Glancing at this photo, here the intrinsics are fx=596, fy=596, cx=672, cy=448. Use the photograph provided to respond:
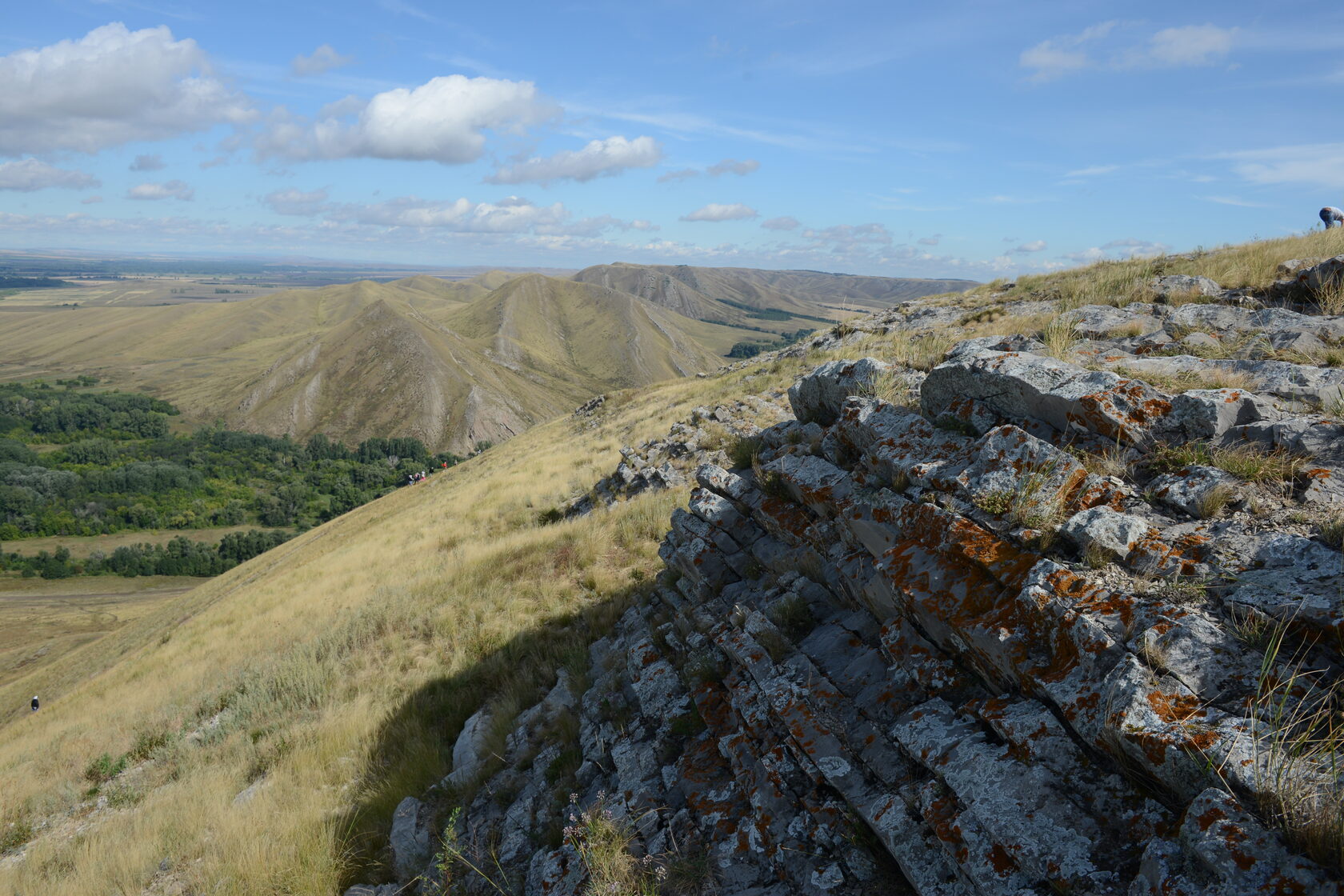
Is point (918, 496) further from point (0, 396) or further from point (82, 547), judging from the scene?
point (0, 396)

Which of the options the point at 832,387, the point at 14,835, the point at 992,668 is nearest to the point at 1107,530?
the point at 992,668

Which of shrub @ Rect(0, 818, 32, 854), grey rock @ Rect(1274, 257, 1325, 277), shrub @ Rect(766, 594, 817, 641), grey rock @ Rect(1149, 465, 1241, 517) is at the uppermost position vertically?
grey rock @ Rect(1274, 257, 1325, 277)

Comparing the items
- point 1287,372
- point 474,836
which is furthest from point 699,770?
point 1287,372

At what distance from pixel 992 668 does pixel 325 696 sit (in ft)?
34.0

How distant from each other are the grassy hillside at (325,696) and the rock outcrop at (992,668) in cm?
161

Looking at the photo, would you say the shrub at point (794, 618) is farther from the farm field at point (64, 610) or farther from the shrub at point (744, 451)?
the farm field at point (64, 610)

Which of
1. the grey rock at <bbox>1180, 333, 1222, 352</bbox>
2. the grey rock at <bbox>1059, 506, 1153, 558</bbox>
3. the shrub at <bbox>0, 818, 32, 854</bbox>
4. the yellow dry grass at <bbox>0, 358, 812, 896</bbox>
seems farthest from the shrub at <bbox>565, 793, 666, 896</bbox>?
the shrub at <bbox>0, 818, 32, 854</bbox>

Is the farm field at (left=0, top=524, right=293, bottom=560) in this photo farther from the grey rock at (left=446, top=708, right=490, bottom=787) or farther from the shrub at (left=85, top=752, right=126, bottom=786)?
the grey rock at (left=446, top=708, right=490, bottom=787)

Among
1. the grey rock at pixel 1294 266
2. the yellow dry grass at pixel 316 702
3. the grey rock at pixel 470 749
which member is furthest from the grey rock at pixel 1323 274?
the grey rock at pixel 470 749

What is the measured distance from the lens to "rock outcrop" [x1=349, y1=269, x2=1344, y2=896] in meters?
2.95

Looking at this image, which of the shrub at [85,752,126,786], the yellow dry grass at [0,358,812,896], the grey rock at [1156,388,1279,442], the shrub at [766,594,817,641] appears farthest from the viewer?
the shrub at [85,752,126,786]

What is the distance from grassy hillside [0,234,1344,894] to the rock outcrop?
161 centimetres

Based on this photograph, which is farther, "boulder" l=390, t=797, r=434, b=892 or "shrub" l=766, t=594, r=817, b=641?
"shrub" l=766, t=594, r=817, b=641

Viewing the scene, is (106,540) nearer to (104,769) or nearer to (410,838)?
(104,769)
